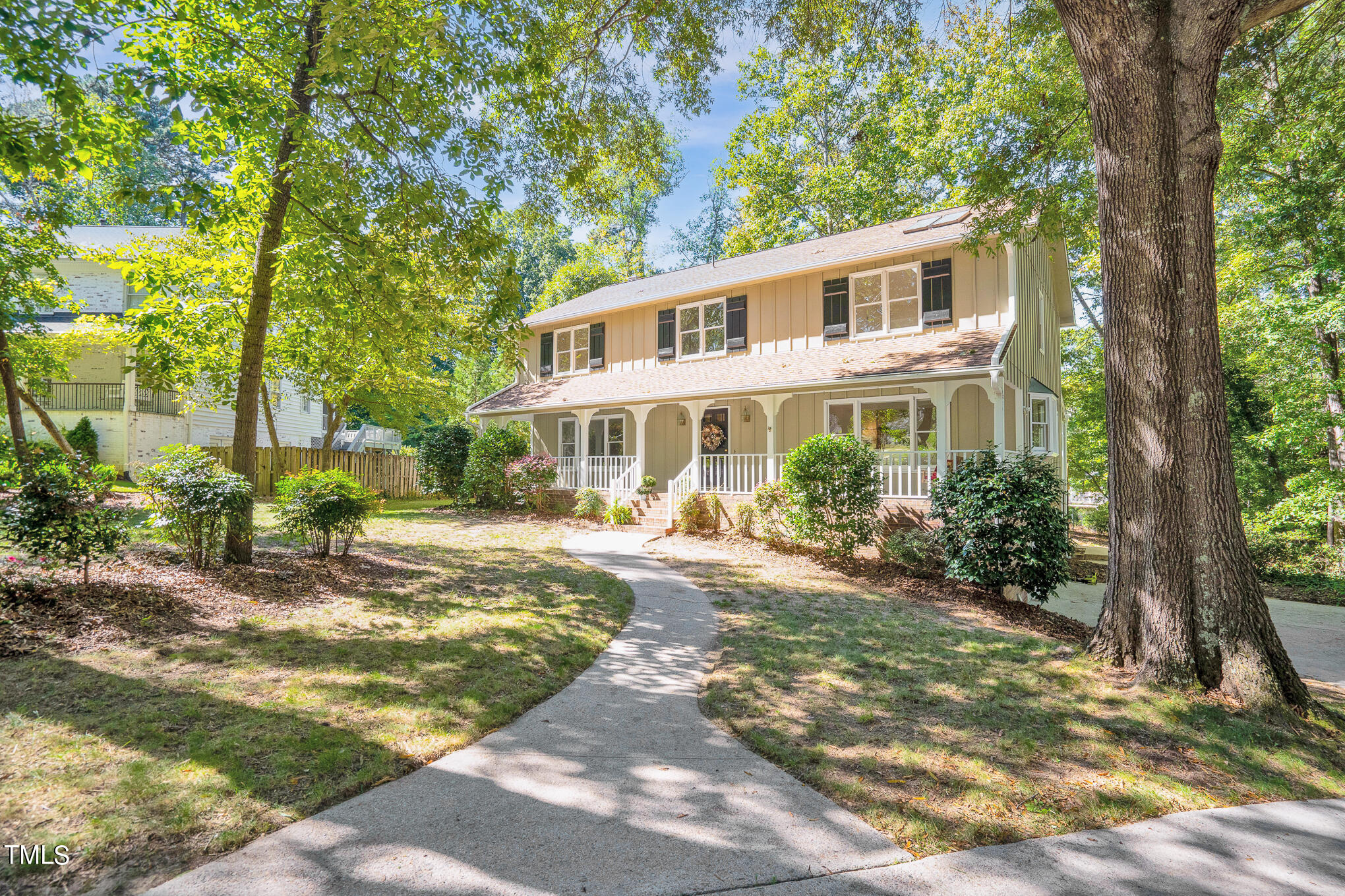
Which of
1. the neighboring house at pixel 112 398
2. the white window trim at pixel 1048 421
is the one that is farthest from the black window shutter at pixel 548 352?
the white window trim at pixel 1048 421

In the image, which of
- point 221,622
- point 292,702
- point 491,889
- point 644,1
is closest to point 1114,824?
point 491,889

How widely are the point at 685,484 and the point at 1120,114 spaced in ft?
34.6

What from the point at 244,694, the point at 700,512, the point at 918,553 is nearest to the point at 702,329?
the point at 700,512

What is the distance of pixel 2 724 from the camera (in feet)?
11.0

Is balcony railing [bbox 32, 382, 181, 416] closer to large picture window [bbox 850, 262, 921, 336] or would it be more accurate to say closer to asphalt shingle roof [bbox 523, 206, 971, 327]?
asphalt shingle roof [bbox 523, 206, 971, 327]

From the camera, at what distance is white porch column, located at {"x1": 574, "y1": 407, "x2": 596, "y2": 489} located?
1684cm

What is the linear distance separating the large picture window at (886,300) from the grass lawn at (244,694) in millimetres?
8888

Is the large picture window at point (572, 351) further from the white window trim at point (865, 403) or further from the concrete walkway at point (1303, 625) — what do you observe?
the concrete walkway at point (1303, 625)

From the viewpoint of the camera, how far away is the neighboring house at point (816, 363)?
1201 centimetres

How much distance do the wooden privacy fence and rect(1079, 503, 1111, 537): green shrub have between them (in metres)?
24.5

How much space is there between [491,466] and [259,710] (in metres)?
13.3

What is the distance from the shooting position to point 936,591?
9.18 metres

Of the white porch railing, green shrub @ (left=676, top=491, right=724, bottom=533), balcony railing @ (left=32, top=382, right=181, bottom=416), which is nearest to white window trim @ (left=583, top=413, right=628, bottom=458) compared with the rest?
the white porch railing

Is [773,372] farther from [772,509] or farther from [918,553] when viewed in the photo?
[918,553]
